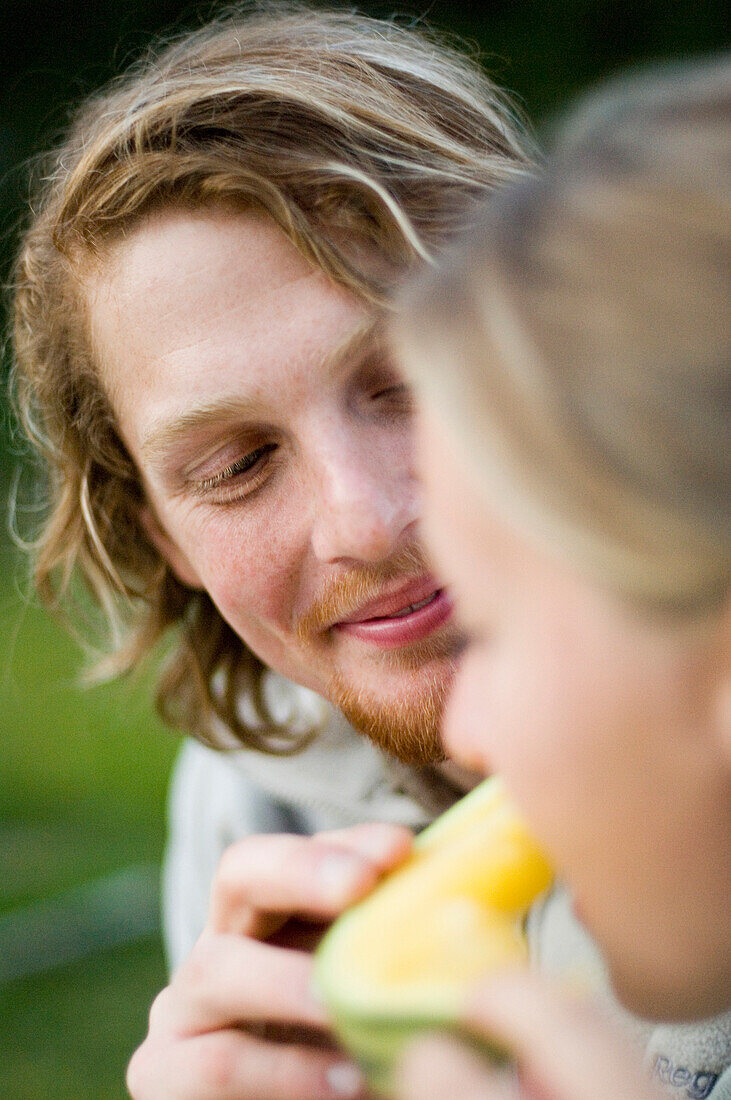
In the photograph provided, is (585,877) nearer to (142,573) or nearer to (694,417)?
(694,417)

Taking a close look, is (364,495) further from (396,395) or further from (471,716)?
(471,716)

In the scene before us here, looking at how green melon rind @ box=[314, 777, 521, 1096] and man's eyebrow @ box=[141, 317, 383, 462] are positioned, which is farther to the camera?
man's eyebrow @ box=[141, 317, 383, 462]

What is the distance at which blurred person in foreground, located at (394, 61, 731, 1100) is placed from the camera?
30.4 inches

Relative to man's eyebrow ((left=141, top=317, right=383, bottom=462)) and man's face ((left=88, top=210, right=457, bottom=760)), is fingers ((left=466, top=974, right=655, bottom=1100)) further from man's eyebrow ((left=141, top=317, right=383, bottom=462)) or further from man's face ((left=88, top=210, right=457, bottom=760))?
man's eyebrow ((left=141, top=317, right=383, bottom=462))

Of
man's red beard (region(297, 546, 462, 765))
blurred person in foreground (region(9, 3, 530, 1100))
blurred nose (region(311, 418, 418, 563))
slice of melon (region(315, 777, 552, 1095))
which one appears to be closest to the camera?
slice of melon (region(315, 777, 552, 1095))

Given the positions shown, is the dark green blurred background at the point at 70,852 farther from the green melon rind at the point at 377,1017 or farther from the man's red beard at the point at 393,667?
the green melon rind at the point at 377,1017

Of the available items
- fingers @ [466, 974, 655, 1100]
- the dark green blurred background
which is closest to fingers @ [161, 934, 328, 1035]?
fingers @ [466, 974, 655, 1100]

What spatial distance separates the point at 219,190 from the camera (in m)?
1.55

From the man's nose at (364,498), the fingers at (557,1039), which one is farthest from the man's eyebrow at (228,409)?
the fingers at (557,1039)

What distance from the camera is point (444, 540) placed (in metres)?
0.90

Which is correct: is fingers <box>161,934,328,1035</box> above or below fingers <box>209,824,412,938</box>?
below

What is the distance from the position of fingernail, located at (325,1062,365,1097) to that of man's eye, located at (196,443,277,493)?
0.78 meters

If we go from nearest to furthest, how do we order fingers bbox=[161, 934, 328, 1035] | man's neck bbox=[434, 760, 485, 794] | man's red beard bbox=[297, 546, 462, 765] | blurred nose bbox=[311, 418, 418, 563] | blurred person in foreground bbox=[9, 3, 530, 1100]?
fingers bbox=[161, 934, 328, 1035] < blurred person in foreground bbox=[9, 3, 530, 1100] < blurred nose bbox=[311, 418, 418, 563] < man's red beard bbox=[297, 546, 462, 765] < man's neck bbox=[434, 760, 485, 794]

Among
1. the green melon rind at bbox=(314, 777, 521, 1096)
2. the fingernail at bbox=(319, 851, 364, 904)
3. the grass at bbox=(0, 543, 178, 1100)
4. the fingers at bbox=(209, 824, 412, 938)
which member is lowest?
the grass at bbox=(0, 543, 178, 1100)
